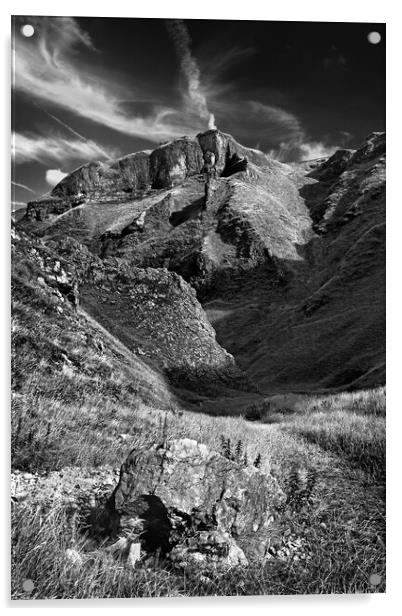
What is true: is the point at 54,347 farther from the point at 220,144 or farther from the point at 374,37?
the point at 220,144

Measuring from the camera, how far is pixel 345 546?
174 inches

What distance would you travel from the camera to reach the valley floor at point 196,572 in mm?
3670

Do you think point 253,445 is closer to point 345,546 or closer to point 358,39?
point 345,546

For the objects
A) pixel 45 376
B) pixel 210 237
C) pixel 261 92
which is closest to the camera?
pixel 45 376

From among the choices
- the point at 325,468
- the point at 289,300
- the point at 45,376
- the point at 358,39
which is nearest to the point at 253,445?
the point at 325,468

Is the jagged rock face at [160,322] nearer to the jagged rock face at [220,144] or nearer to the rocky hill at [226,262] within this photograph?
the rocky hill at [226,262]

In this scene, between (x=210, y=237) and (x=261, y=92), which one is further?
(x=210, y=237)

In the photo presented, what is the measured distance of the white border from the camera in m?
5.44

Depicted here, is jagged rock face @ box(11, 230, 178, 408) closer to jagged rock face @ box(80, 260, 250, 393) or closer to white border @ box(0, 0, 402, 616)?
white border @ box(0, 0, 402, 616)

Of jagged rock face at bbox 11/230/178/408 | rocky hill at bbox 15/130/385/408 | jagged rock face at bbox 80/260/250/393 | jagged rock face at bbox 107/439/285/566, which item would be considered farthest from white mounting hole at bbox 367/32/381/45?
jagged rock face at bbox 80/260/250/393

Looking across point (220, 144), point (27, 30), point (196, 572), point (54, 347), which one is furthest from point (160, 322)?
point (196, 572)

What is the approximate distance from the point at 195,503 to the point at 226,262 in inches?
2899
